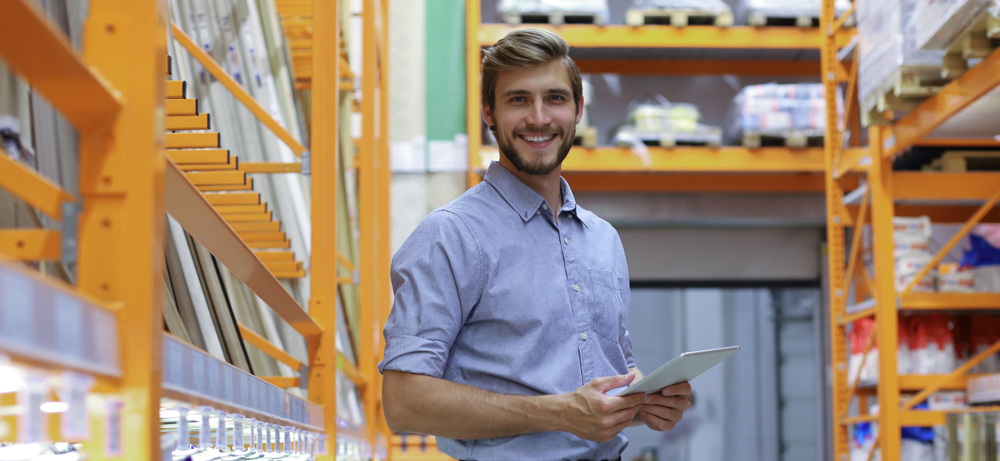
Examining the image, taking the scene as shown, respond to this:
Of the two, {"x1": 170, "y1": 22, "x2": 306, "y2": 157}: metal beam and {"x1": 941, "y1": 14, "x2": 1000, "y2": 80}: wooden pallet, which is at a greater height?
{"x1": 941, "y1": 14, "x2": 1000, "y2": 80}: wooden pallet

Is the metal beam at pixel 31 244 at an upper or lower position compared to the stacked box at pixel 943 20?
lower

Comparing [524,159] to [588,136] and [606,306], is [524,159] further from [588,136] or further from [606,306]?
[588,136]

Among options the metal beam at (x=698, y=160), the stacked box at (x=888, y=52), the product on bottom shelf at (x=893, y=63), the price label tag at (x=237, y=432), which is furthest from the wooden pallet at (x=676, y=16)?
the price label tag at (x=237, y=432)

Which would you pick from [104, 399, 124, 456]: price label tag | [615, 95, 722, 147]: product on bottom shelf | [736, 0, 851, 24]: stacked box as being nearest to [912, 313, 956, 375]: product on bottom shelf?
[615, 95, 722, 147]: product on bottom shelf

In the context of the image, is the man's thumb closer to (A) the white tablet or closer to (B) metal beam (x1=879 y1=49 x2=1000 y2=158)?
(A) the white tablet

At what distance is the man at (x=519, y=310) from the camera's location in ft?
6.03

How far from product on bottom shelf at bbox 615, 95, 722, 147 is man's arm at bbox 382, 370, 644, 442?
5.16 m

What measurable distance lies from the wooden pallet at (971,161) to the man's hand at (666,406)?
174 inches

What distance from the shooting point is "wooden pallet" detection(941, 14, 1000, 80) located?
150 inches

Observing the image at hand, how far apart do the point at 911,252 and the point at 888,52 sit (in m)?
1.30

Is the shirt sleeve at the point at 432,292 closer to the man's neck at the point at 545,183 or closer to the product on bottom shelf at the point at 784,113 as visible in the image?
the man's neck at the point at 545,183

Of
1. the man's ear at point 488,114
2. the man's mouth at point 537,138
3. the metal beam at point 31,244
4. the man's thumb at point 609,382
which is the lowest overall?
the man's thumb at point 609,382

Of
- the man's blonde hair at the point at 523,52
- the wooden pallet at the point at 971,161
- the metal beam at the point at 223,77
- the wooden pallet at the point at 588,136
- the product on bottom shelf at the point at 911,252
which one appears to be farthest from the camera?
the wooden pallet at the point at 588,136

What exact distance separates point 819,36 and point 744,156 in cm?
116
